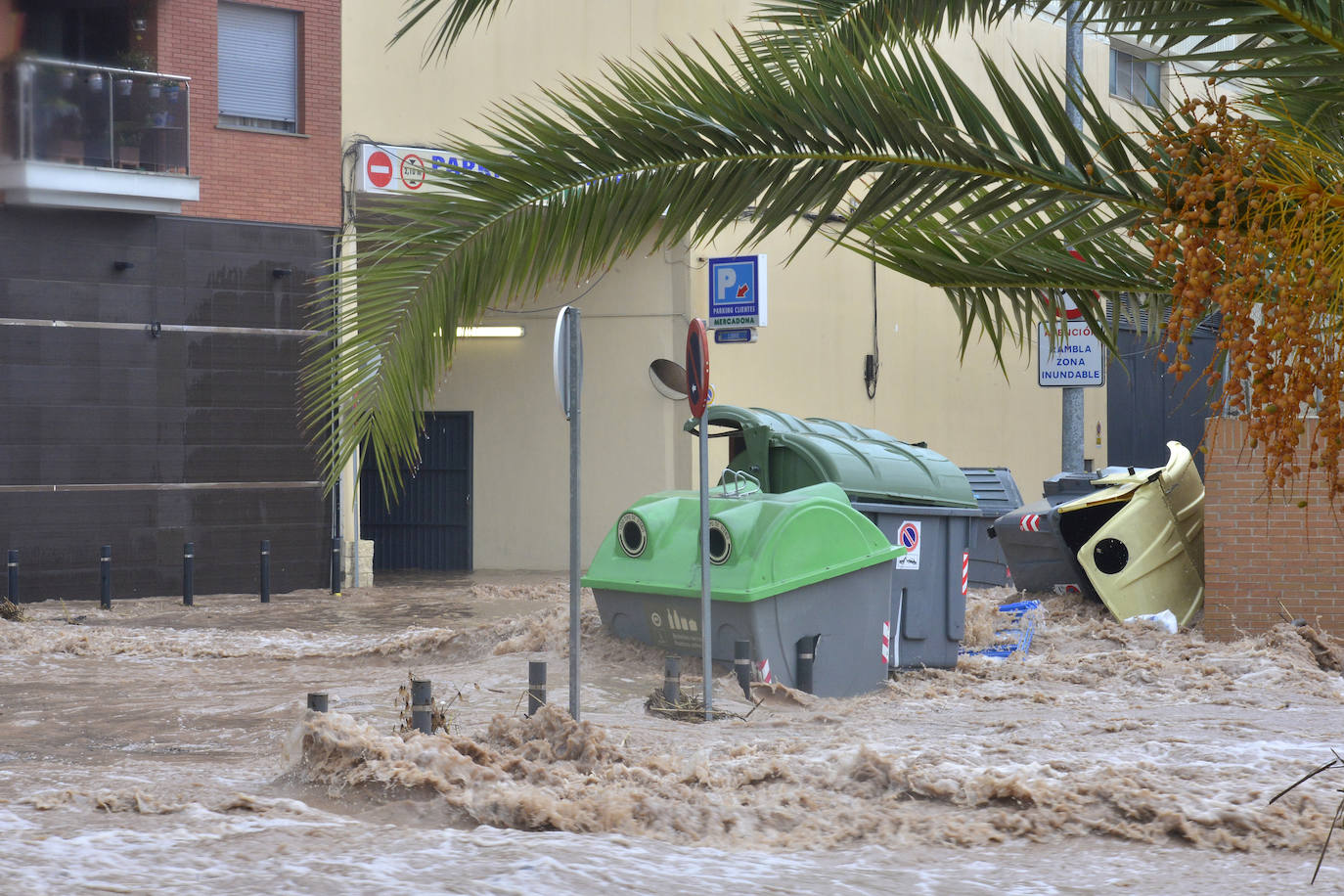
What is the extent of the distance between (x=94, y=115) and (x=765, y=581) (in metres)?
10.4

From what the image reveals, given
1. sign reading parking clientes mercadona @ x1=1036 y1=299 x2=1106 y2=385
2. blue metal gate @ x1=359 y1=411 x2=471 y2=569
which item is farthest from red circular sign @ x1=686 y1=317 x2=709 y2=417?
blue metal gate @ x1=359 y1=411 x2=471 y2=569

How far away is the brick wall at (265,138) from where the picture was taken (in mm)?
16328

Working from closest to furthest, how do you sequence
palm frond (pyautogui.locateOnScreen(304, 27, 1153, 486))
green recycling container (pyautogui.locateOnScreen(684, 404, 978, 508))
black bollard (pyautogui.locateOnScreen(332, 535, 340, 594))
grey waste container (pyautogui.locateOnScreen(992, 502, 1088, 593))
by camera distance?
palm frond (pyautogui.locateOnScreen(304, 27, 1153, 486)) → green recycling container (pyautogui.locateOnScreen(684, 404, 978, 508)) → grey waste container (pyautogui.locateOnScreen(992, 502, 1088, 593)) → black bollard (pyautogui.locateOnScreen(332, 535, 340, 594))

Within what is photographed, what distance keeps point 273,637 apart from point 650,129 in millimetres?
9435

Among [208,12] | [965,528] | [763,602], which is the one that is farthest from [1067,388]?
[208,12]

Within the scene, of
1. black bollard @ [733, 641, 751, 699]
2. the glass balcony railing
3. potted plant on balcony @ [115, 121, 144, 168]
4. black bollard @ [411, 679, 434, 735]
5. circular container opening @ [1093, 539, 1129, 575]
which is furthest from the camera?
potted plant on balcony @ [115, 121, 144, 168]

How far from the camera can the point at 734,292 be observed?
51.1 feet

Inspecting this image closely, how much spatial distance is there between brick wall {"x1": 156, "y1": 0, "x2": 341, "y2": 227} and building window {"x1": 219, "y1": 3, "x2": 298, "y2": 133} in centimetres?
13

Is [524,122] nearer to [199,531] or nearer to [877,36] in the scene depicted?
[877,36]

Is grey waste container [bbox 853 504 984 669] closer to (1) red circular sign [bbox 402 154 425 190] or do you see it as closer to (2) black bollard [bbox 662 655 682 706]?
(2) black bollard [bbox 662 655 682 706]

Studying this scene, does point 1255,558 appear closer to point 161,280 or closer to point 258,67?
point 161,280

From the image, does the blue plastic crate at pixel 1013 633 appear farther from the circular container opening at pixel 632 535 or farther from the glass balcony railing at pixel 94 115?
the glass balcony railing at pixel 94 115

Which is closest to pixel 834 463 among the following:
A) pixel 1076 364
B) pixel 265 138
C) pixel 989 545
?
pixel 1076 364

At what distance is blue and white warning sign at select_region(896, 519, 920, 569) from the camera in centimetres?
967
